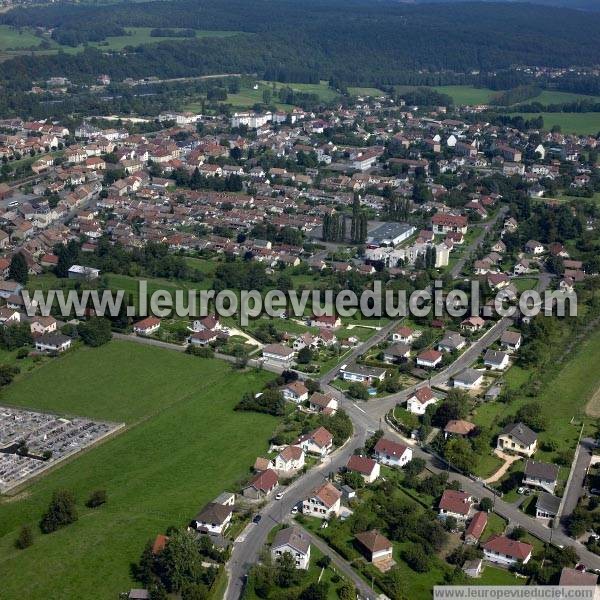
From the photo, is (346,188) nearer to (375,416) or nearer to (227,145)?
Answer: (227,145)

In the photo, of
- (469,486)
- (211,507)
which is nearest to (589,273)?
(469,486)

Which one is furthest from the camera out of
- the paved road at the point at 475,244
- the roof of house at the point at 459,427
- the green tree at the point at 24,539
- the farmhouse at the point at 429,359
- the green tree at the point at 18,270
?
the paved road at the point at 475,244

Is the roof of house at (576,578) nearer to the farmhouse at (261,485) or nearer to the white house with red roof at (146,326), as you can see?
the farmhouse at (261,485)

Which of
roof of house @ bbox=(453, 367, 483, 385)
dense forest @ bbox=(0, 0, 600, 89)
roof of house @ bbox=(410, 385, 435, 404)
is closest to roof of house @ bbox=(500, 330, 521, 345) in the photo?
roof of house @ bbox=(453, 367, 483, 385)

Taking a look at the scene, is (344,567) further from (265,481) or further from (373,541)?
(265,481)

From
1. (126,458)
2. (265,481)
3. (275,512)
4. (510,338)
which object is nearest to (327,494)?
(275,512)

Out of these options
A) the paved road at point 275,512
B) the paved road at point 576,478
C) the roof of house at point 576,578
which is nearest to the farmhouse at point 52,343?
the paved road at point 275,512
